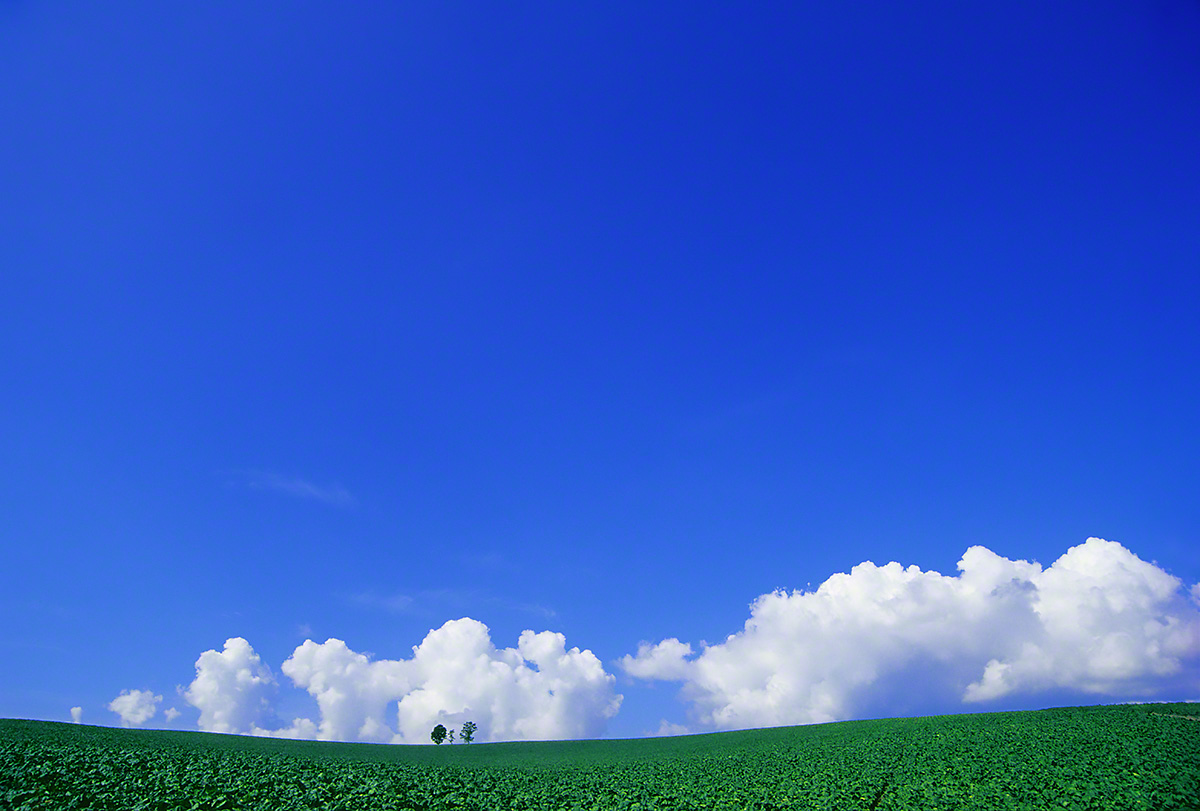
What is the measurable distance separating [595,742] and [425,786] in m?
43.3

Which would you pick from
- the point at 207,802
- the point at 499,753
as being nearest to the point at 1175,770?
the point at 207,802

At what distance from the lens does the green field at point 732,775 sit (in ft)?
93.7

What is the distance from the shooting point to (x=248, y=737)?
65875mm

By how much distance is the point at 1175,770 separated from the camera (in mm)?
31797

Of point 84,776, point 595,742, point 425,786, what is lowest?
point 595,742

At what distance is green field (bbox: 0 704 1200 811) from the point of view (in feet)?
93.7

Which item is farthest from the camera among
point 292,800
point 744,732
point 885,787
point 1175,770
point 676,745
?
point 744,732

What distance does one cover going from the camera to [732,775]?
1581 inches

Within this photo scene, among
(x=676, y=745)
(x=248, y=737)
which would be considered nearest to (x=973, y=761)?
(x=676, y=745)

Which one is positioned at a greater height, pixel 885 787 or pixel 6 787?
pixel 6 787

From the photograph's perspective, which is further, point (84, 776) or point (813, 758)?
point (813, 758)

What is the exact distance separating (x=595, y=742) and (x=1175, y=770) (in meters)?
54.9

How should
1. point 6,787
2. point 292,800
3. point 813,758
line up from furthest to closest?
1. point 813,758
2. point 292,800
3. point 6,787

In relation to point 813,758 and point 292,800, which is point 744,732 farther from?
point 292,800
